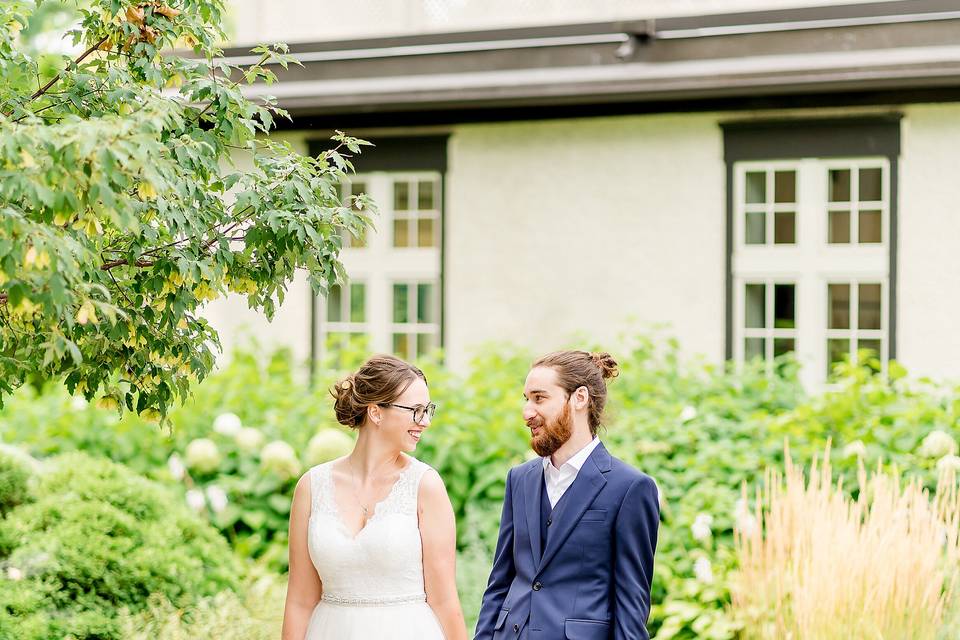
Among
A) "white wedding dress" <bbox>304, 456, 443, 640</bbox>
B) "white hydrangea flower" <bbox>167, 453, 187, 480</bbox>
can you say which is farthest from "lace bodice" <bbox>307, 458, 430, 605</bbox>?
"white hydrangea flower" <bbox>167, 453, 187, 480</bbox>

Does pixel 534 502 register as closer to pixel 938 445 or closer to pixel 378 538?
pixel 378 538

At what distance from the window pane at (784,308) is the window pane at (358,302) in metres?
3.72

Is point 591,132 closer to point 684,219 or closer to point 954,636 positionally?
point 684,219

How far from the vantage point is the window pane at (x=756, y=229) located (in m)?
9.28

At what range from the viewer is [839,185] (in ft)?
29.6

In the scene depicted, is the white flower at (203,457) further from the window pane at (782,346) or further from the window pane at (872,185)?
the window pane at (872,185)

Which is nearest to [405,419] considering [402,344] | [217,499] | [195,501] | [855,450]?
[855,450]

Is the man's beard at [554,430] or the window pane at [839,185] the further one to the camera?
the window pane at [839,185]

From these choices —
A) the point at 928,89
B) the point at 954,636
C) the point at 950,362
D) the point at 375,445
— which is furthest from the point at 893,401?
the point at 375,445

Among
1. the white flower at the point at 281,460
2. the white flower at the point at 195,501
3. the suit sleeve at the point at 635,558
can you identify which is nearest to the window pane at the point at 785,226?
the white flower at the point at 281,460

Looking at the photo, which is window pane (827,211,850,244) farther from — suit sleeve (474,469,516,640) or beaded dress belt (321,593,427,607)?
beaded dress belt (321,593,427,607)

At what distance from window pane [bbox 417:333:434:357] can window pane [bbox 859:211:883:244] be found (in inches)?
153

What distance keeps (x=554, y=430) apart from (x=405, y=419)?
1.65 feet

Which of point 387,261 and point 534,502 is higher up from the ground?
point 387,261
